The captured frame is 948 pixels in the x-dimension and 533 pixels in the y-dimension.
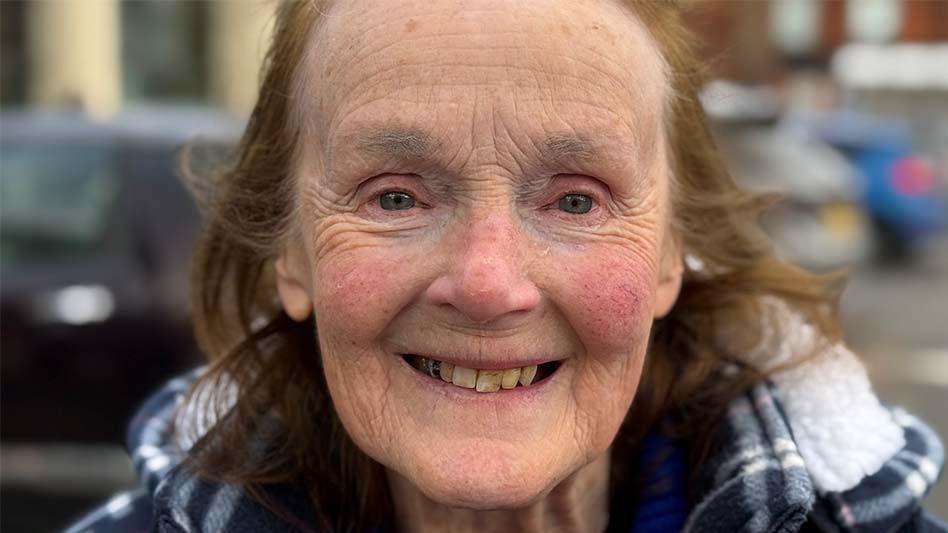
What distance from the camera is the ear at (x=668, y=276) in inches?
72.3

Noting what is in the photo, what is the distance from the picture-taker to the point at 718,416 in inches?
77.5

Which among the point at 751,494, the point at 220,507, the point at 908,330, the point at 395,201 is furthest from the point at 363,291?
the point at 908,330

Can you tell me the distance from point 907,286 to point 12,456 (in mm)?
9799

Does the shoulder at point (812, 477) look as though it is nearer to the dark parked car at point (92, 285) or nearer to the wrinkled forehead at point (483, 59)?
the wrinkled forehead at point (483, 59)

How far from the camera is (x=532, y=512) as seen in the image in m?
1.81

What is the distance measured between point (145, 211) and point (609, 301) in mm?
3820

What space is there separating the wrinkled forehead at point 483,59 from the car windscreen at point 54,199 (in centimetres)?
381

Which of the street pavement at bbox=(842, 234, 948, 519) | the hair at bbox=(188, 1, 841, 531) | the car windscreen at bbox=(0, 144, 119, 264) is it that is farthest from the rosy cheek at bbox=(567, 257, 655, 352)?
the street pavement at bbox=(842, 234, 948, 519)

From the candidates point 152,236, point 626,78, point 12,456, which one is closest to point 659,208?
point 626,78

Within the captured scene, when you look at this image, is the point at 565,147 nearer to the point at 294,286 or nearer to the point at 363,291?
the point at 363,291

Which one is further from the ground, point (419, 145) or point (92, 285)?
point (419, 145)

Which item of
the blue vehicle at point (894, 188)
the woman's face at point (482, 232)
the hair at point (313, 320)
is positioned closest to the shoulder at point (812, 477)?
the hair at point (313, 320)

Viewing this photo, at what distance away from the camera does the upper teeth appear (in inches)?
64.3

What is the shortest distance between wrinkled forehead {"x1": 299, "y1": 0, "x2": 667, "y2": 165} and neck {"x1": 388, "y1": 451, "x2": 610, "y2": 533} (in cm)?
54
